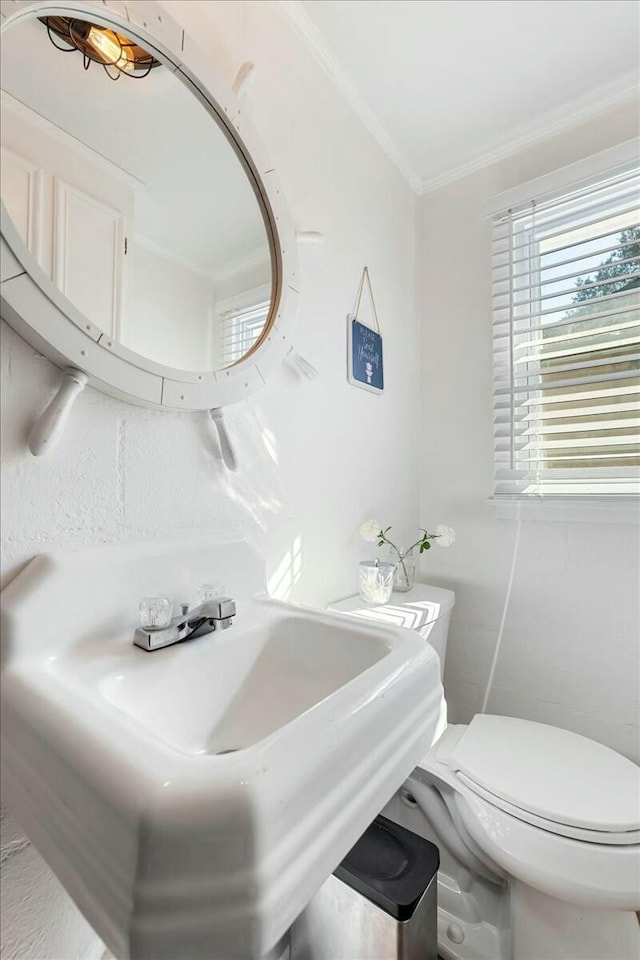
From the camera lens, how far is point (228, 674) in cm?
67

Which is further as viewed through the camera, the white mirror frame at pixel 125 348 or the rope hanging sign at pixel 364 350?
the rope hanging sign at pixel 364 350

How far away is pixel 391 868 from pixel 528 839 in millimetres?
266

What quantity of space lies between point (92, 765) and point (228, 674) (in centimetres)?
32

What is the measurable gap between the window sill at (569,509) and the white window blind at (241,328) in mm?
970

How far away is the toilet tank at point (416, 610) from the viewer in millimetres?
1058

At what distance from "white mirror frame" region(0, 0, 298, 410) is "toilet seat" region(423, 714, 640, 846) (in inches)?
37.3

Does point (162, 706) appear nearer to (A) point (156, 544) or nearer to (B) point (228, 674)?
(B) point (228, 674)

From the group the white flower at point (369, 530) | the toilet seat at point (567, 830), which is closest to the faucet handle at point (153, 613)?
the white flower at point (369, 530)

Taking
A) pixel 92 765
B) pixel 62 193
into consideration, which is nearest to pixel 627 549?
pixel 92 765

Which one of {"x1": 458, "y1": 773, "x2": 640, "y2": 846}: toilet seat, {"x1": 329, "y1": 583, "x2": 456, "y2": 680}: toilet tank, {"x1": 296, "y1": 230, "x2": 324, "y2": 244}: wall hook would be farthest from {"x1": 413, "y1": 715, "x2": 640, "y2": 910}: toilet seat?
{"x1": 296, "y1": 230, "x2": 324, "y2": 244}: wall hook

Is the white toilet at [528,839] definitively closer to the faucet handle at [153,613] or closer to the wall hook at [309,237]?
the faucet handle at [153,613]

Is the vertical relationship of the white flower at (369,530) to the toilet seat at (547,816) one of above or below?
above

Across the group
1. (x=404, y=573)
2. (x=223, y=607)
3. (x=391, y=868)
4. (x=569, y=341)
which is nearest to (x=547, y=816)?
(x=391, y=868)

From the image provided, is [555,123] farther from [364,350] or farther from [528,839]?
[528,839]
